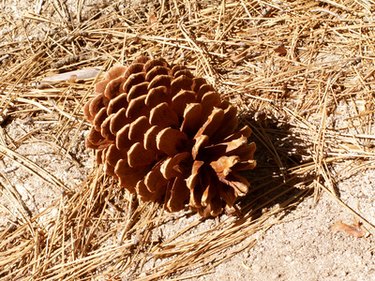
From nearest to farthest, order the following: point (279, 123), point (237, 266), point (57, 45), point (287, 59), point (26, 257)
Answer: point (237, 266) < point (26, 257) < point (279, 123) < point (287, 59) < point (57, 45)

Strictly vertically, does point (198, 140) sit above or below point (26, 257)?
above

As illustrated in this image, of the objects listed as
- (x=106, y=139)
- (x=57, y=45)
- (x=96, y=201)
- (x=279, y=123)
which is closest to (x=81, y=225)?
(x=96, y=201)

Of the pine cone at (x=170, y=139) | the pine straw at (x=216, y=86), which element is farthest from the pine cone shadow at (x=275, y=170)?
the pine cone at (x=170, y=139)

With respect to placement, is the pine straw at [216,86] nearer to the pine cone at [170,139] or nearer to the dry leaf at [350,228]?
the dry leaf at [350,228]

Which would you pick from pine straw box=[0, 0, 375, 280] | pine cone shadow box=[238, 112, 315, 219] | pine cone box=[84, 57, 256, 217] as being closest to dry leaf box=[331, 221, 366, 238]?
pine straw box=[0, 0, 375, 280]

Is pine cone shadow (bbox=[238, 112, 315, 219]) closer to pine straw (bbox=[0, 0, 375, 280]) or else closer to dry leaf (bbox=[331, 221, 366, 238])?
pine straw (bbox=[0, 0, 375, 280])

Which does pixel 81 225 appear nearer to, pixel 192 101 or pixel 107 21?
pixel 192 101

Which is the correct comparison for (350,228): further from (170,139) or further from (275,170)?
(170,139)
